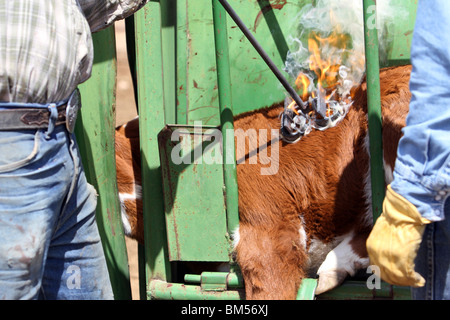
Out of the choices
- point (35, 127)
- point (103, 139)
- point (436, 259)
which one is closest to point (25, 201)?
point (35, 127)

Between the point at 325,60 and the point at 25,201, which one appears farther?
the point at 325,60

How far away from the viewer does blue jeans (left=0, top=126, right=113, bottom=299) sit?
55.7 inches

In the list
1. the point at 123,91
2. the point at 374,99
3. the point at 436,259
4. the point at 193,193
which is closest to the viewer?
the point at 436,259

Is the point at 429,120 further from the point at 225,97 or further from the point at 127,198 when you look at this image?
the point at 127,198

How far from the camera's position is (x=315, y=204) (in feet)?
6.95

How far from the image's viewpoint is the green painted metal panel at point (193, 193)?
207 centimetres

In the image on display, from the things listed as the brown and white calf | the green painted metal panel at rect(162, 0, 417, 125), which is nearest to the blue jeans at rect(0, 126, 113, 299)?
the brown and white calf

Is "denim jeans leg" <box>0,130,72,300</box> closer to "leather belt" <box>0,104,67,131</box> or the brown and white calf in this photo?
"leather belt" <box>0,104,67,131</box>

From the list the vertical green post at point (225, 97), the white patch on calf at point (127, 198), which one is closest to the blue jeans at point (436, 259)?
the vertical green post at point (225, 97)

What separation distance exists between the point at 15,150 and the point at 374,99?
103 centimetres

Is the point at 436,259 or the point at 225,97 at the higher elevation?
the point at 225,97

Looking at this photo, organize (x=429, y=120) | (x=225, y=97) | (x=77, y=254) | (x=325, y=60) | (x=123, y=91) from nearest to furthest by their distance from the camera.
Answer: (x=429, y=120)
(x=77, y=254)
(x=225, y=97)
(x=325, y=60)
(x=123, y=91)

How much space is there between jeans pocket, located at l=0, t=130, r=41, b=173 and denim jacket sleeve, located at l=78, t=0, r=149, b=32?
1.38ft

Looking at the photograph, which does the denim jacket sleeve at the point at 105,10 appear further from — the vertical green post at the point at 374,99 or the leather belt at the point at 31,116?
the vertical green post at the point at 374,99
